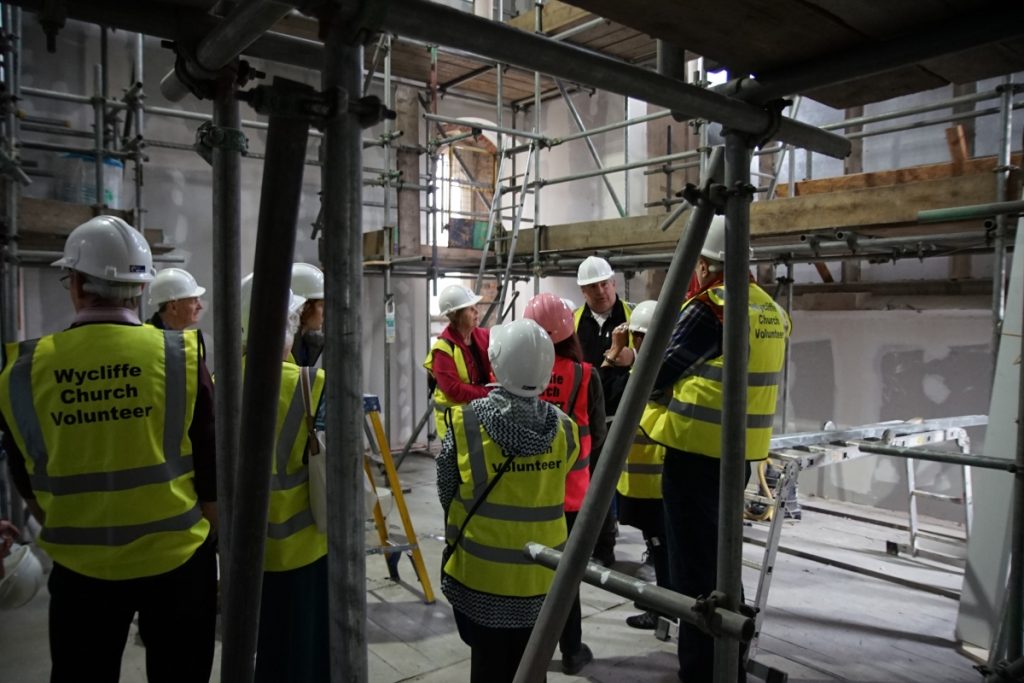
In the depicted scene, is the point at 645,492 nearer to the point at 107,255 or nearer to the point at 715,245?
the point at 715,245

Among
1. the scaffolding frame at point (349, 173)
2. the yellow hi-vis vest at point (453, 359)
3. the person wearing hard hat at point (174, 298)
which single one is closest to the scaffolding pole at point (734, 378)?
the scaffolding frame at point (349, 173)

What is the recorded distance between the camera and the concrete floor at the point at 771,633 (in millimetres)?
3506

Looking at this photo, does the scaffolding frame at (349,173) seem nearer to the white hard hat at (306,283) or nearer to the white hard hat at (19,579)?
the white hard hat at (19,579)

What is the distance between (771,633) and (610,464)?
10.1 ft

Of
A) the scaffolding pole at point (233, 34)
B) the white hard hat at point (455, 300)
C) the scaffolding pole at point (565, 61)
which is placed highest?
the scaffolding pole at point (233, 34)

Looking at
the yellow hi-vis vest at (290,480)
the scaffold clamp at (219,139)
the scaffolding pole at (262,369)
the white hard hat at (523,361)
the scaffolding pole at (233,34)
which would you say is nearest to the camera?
the scaffolding pole at (262,369)

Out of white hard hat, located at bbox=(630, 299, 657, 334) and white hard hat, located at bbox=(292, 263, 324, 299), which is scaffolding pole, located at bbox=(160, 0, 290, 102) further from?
white hard hat, located at bbox=(630, 299, 657, 334)

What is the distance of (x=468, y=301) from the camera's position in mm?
4918

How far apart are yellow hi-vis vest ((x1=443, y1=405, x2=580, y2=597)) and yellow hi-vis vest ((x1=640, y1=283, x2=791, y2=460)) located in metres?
0.94

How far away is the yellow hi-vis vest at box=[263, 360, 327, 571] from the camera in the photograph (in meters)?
2.42

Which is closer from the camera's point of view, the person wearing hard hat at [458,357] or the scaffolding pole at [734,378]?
the scaffolding pole at [734,378]

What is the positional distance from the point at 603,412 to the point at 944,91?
5730mm

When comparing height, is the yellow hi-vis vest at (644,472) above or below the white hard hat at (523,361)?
below

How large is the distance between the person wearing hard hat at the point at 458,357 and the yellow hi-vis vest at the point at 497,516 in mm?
1901
